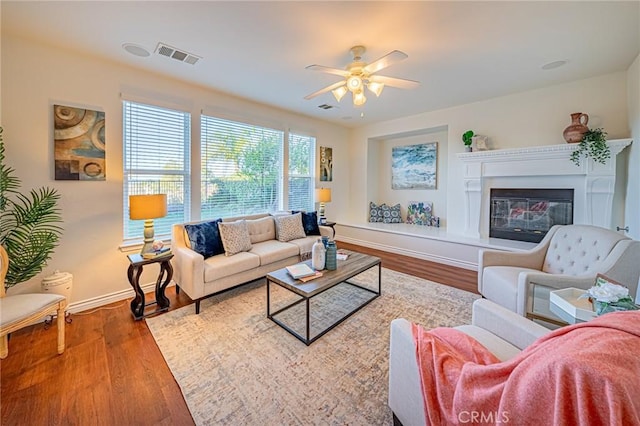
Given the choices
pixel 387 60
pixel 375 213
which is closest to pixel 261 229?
pixel 387 60

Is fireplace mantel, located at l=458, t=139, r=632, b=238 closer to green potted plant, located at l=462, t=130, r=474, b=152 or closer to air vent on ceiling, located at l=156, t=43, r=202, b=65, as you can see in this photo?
green potted plant, located at l=462, t=130, r=474, b=152

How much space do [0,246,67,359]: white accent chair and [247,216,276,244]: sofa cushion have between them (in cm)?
197

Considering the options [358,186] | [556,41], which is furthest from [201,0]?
[358,186]

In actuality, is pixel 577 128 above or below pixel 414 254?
above

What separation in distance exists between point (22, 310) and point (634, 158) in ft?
19.3

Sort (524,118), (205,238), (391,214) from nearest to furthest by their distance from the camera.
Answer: (205,238), (524,118), (391,214)

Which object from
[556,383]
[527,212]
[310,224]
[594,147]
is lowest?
[556,383]

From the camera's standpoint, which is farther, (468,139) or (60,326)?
(468,139)

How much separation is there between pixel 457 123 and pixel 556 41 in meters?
2.03

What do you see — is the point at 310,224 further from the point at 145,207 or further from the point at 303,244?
the point at 145,207

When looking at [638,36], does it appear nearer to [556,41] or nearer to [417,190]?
[556,41]

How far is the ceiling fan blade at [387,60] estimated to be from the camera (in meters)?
2.00

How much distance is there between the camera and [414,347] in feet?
3.77

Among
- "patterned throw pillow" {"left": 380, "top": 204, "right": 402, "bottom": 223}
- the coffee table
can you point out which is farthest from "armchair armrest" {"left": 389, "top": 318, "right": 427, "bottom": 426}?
"patterned throw pillow" {"left": 380, "top": 204, "right": 402, "bottom": 223}
